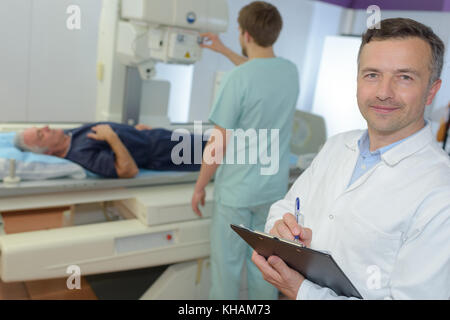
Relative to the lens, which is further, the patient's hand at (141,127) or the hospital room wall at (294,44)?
the hospital room wall at (294,44)

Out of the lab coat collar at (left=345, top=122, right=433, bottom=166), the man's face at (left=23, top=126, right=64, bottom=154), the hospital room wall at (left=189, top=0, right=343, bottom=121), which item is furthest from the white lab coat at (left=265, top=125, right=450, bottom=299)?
the hospital room wall at (left=189, top=0, right=343, bottom=121)

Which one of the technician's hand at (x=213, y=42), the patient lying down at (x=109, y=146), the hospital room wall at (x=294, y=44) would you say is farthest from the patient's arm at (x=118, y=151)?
the hospital room wall at (x=294, y=44)

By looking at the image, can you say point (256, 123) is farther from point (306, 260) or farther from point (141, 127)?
point (306, 260)

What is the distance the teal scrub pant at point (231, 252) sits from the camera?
2145 millimetres

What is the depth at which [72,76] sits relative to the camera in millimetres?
2383

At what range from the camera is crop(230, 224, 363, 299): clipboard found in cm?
97

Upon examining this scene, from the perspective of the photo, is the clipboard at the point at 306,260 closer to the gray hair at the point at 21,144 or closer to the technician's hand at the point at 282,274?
the technician's hand at the point at 282,274

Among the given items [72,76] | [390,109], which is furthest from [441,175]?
[72,76]

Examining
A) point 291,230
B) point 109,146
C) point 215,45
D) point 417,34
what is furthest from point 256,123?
point 417,34

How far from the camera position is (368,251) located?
1.06 meters

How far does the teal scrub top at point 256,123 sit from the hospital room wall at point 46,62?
2.87 feet

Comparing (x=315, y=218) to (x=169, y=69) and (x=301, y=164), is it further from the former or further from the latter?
(x=169, y=69)

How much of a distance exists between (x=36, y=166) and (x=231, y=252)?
0.97 m

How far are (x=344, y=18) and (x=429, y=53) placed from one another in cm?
268
